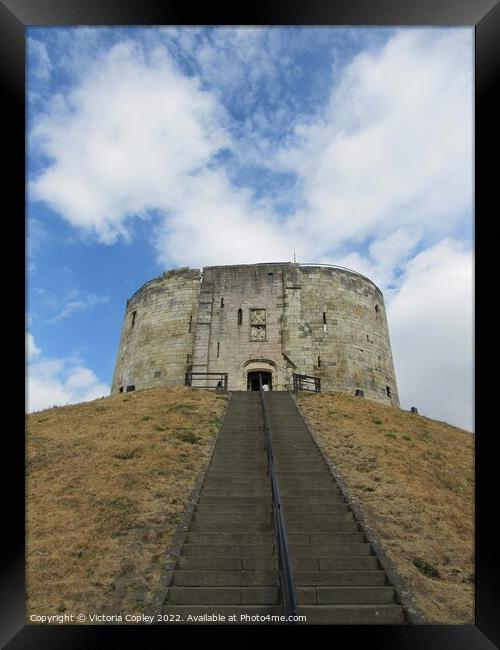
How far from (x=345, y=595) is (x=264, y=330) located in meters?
20.4

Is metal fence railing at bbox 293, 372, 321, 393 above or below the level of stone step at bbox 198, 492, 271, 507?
above

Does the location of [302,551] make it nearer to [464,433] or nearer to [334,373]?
[464,433]

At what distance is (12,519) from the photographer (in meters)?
4.21

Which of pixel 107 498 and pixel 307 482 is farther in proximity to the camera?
pixel 307 482

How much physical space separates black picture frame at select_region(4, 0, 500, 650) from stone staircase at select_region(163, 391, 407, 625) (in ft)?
5.50

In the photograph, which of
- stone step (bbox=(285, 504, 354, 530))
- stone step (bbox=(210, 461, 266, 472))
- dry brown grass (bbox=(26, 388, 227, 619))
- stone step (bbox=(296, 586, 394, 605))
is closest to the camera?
stone step (bbox=(296, 586, 394, 605))

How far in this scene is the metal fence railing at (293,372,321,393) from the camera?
75.9ft

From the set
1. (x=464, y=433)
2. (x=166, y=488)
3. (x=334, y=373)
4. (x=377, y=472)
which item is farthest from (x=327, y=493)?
(x=334, y=373)

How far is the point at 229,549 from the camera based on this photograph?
7273mm

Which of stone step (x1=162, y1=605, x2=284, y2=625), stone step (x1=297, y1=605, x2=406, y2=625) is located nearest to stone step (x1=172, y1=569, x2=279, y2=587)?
stone step (x1=162, y1=605, x2=284, y2=625)

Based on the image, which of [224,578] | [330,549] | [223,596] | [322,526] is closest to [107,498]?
[224,578]

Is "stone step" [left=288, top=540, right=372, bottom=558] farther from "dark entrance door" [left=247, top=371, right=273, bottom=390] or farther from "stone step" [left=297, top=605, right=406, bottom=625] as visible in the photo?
"dark entrance door" [left=247, top=371, right=273, bottom=390]

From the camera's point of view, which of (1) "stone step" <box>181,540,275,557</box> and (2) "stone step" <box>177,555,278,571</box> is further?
(1) "stone step" <box>181,540,275,557</box>

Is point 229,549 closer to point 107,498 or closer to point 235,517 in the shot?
point 235,517
